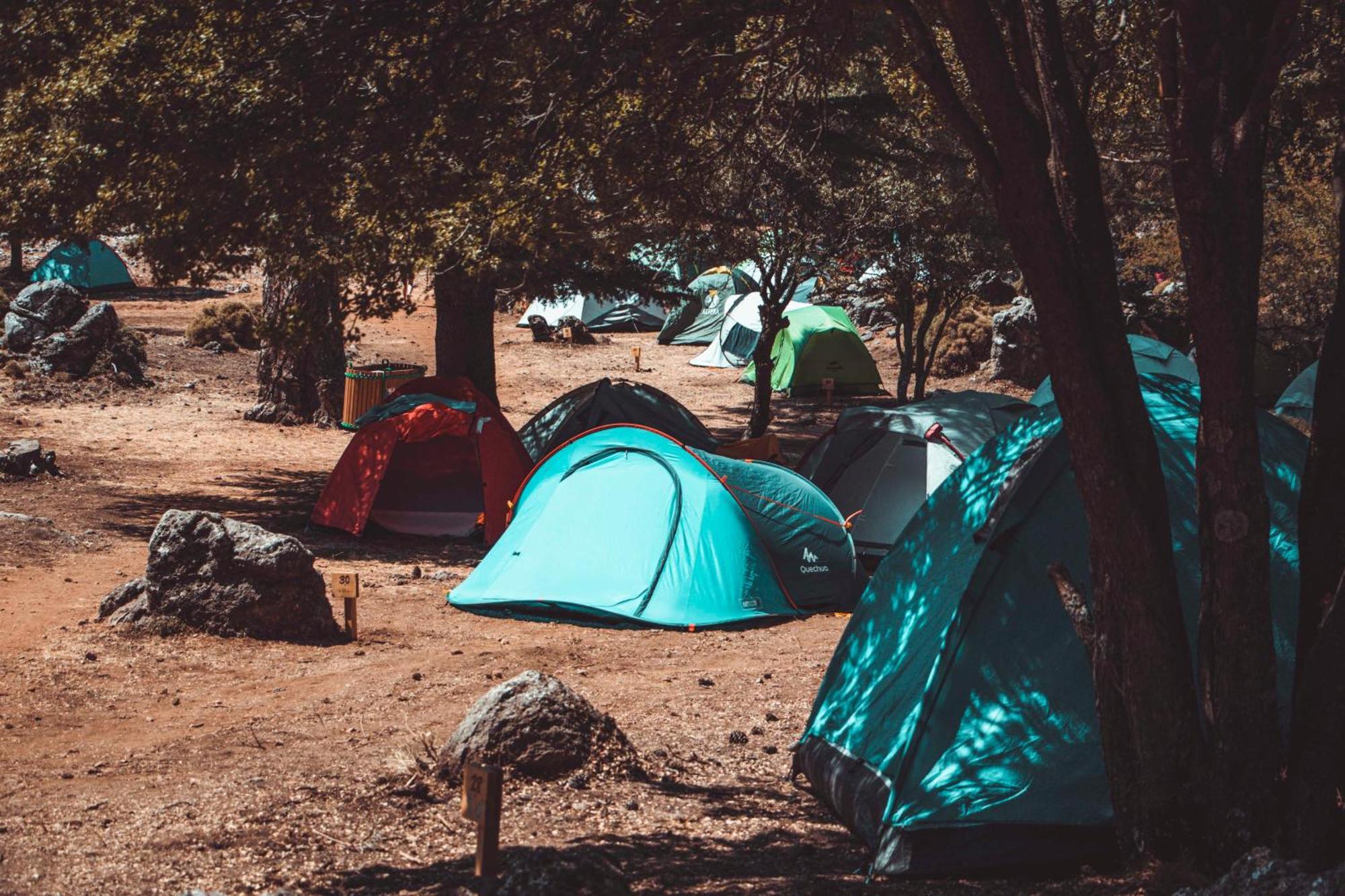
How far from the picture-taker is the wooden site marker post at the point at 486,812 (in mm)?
4289

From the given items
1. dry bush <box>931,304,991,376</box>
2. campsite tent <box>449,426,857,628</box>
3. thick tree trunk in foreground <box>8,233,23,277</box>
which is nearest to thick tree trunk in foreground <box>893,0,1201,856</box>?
campsite tent <box>449,426,857,628</box>

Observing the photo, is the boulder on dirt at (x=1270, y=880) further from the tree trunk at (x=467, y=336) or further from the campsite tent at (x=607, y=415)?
the tree trunk at (x=467, y=336)

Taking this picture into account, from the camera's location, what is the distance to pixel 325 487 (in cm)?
1398

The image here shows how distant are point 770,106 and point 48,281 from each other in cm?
1751

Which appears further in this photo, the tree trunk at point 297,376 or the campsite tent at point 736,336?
the campsite tent at point 736,336

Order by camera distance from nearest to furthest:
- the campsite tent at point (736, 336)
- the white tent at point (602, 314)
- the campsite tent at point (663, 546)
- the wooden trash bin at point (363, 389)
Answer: the campsite tent at point (663, 546)
the wooden trash bin at point (363, 389)
the campsite tent at point (736, 336)
the white tent at point (602, 314)

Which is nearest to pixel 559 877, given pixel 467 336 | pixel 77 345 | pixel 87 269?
pixel 467 336

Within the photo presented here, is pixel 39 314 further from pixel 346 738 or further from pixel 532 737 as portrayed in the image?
pixel 532 737

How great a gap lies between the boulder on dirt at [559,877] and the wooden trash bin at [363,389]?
53.3 ft

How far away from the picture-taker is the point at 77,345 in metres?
21.9

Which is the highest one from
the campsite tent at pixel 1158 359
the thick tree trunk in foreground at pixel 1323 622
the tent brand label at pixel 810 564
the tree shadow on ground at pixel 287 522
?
the campsite tent at pixel 1158 359

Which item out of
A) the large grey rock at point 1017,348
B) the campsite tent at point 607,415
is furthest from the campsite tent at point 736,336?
the campsite tent at point 607,415

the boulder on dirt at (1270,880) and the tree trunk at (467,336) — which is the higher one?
the tree trunk at (467,336)

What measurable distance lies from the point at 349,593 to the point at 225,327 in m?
19.8
